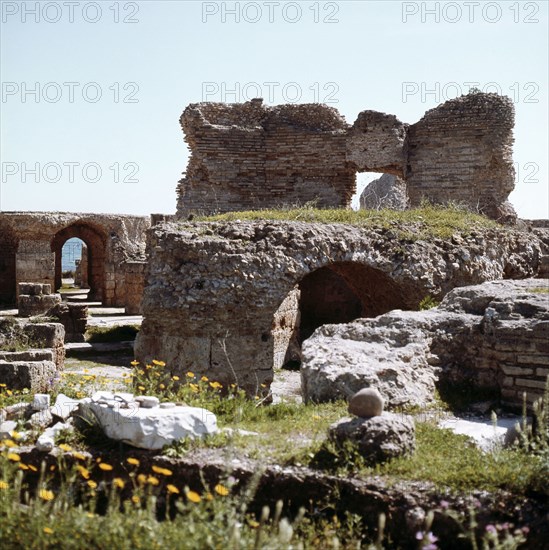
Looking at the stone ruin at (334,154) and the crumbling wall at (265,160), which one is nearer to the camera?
the stone ruin at (334,154)

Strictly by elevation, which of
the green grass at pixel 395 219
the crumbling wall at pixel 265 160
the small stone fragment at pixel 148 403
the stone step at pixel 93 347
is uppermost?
the crumbling wall at pixel 265 160

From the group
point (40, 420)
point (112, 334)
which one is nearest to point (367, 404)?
point (40, 420)

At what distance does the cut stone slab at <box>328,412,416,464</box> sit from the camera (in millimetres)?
4133

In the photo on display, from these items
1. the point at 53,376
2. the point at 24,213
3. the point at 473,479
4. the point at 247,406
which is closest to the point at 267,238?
the point at 53,376

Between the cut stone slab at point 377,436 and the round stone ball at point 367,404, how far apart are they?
0.04 meters

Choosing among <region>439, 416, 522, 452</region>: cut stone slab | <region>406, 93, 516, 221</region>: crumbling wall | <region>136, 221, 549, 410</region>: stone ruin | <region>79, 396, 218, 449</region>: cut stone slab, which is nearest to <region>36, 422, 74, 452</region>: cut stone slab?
<region>79, 396, 218, 449</region>: cut stone slab

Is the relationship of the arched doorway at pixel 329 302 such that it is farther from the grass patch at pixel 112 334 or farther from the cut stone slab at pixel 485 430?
the cut stone slab at pixel 485 430

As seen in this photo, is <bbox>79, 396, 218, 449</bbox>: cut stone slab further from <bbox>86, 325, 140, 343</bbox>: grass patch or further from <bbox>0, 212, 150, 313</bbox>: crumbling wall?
<bbox>0, 212, 150, 313</bbox>: crumbling wall

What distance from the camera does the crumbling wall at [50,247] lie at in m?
22.1

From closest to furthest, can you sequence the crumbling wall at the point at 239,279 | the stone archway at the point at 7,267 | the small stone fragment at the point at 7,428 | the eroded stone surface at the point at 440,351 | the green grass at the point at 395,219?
the small stone fragment at the point at 7,428, the eroded stone surface at the point at 440,351, the crumbling wall at the point at 239,279, the green grass at the point at 395,219, the stone archway at the point at 7,267

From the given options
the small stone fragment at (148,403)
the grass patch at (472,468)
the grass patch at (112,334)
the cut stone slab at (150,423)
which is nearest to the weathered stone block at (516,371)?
the grass patch at (472,468)

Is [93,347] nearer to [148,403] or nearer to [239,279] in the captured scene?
[239,279]

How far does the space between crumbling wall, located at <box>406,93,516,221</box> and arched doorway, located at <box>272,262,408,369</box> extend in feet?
8.93

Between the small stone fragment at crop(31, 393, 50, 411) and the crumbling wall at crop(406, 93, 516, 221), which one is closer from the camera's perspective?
the small stone fragment at crop(31, 393, 50, 411)
